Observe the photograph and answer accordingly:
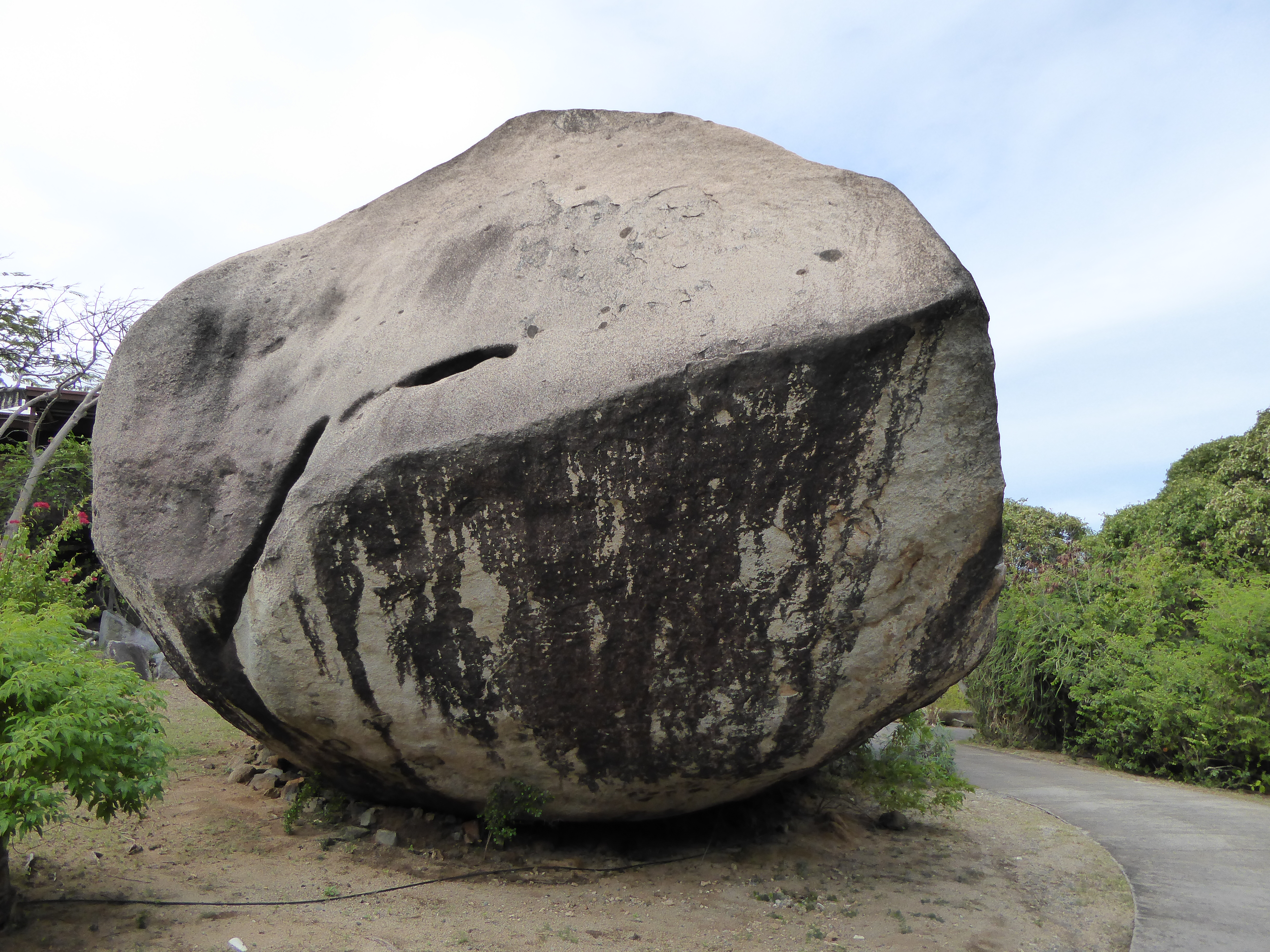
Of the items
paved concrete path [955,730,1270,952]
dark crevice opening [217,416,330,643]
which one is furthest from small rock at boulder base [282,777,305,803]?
paved concrete path [955,730,1270,952]

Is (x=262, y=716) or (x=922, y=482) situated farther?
(x=262, y=716)

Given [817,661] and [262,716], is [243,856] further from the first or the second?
[817,661]

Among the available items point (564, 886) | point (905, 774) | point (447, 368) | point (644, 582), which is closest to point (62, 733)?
point (447, 368)

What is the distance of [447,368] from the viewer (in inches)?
167

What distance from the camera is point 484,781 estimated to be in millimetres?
4508

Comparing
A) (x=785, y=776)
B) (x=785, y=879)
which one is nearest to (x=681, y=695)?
(x=785, y=776)

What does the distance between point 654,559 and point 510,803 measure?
157 cm

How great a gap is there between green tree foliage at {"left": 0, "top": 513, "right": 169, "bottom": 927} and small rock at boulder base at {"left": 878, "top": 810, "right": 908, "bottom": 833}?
429 cm

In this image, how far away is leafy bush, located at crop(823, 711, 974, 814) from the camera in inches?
224

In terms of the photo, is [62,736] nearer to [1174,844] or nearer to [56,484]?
[1174,844]

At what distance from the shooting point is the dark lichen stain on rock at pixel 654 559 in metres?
3.65

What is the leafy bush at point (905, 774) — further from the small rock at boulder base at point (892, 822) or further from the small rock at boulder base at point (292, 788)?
the small rock at boulder base at point (292, 788)

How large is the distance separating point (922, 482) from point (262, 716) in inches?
130

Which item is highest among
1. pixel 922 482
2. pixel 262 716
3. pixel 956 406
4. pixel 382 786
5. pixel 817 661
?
pixel 956 406
